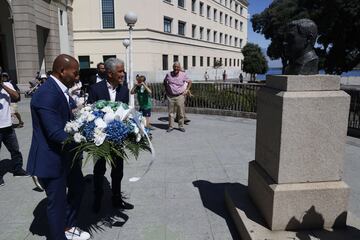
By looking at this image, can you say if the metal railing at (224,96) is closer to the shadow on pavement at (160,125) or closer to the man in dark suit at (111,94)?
the shadow on pavement at (160,125)

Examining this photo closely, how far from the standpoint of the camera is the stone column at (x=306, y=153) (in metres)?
3.17

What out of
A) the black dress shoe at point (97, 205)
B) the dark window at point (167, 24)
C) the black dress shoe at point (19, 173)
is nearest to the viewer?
the black dress shoe at point (97, 205)

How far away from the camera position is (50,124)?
9.69ft

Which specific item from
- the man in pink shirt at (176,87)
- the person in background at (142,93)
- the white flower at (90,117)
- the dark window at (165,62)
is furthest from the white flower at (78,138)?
the dark window at (165,62)

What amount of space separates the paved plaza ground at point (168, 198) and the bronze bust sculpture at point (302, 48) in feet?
6.61

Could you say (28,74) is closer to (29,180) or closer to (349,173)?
(29,180)

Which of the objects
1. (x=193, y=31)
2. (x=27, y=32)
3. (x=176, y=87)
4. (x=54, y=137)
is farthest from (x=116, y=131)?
(x=193, y=31)

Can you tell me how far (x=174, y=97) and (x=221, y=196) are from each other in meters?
4.76

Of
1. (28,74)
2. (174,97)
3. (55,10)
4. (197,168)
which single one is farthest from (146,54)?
(197,168)

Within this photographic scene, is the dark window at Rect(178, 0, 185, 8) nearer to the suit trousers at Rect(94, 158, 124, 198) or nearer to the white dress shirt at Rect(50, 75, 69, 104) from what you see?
the suit trousers at Rect(94, 158, 124, 198)

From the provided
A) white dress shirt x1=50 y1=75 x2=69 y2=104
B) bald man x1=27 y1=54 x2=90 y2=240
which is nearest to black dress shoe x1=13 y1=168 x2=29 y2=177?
bald man x1=27 y1=54 x2=90 y2=240

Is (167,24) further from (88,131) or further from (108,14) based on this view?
(88,131)

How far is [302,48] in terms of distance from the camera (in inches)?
136

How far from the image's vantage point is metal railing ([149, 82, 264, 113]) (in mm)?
11508
